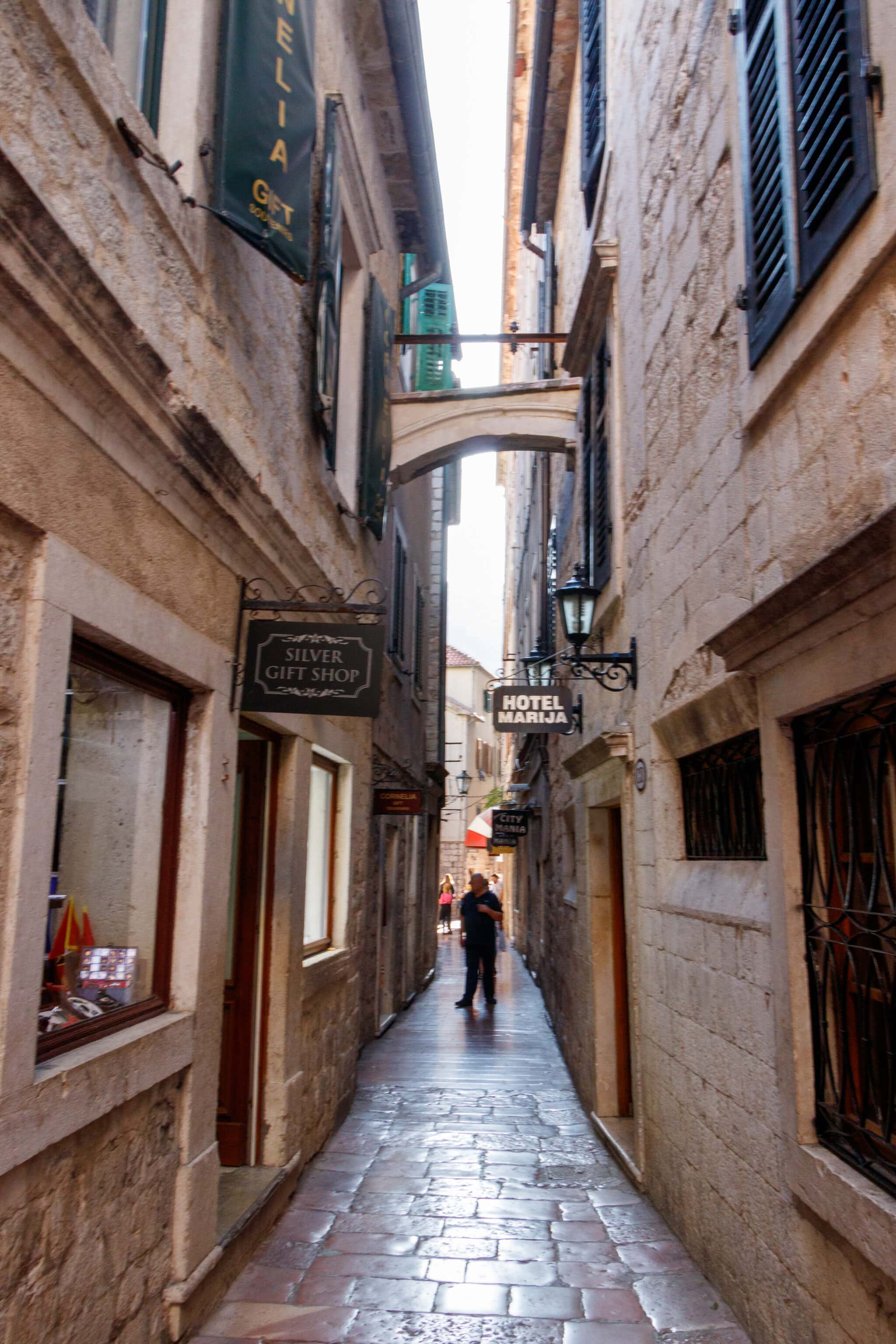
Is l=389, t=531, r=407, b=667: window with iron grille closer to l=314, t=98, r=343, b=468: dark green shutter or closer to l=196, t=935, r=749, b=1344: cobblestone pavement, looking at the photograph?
l=314, t=98, r=343, b=468: dark green shutter

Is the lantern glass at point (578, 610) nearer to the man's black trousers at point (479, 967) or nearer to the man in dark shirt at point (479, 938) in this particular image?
the man in dark shirt at point (479, 938)

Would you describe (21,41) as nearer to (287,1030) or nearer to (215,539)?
(215,539)

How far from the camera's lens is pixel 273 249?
163 inches

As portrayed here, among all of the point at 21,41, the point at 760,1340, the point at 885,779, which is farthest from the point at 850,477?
the point at 760,1340

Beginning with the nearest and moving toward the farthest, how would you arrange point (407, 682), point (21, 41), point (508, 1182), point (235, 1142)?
1. point (21, 41)
2. point (235, 1142)
3. point (508, 1182)
4. point (407, 682)

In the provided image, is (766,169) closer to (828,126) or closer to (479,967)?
(828,126)

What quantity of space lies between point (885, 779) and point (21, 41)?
306 centimetres

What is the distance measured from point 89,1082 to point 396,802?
24.8 ft

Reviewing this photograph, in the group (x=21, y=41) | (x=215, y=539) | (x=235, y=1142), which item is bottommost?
(x=235, y=1142)

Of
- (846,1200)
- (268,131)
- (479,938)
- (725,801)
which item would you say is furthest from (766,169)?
(479,938)

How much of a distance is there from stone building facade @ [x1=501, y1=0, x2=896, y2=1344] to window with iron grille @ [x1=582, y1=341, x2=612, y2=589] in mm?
48

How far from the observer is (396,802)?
10477 mm

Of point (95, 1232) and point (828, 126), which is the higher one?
point (828, 126)

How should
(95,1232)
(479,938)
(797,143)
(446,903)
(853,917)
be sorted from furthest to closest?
(446,903)
(479,938)
(797,143)
(95,1232)
(853,917)
